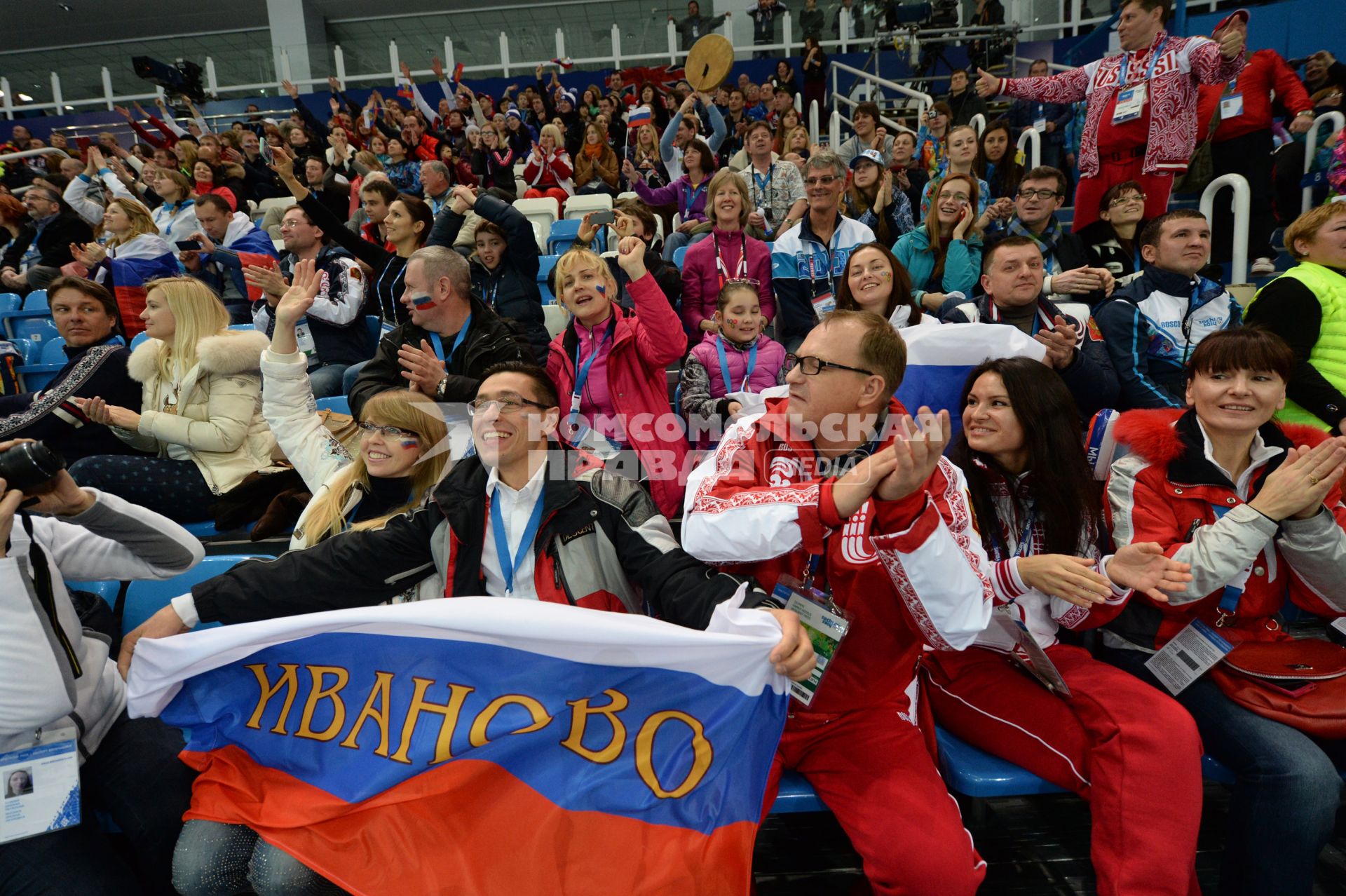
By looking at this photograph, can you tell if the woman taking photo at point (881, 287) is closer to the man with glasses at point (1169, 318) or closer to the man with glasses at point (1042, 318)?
the man with glasses at point (1042, 318)

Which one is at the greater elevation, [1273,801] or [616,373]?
[616,373]

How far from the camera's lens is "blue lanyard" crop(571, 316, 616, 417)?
3437 mm

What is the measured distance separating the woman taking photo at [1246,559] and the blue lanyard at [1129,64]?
323 centimetres

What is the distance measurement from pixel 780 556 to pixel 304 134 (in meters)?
10.8

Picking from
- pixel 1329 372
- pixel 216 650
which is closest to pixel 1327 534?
pixel 1329 372

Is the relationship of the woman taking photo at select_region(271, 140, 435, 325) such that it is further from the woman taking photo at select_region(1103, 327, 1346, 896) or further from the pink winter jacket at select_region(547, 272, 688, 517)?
the woman taking photo at select_region(1103, 327, 1346, 896)

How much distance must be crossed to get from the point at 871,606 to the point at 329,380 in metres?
→ 3.65

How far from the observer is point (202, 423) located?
354cm

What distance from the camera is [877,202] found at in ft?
19.6

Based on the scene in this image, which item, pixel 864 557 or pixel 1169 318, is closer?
pixel 864 557

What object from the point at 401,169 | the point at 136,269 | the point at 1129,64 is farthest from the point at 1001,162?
the point at 401,169

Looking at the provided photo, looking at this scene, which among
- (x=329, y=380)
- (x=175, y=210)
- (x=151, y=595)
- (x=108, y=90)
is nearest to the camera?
(x=151, y=595)

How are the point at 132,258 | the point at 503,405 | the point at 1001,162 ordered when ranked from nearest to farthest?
the point at 503,405 < the point at 132,258 < the point at 1001,162

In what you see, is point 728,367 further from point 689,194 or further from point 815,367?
point 689,194
